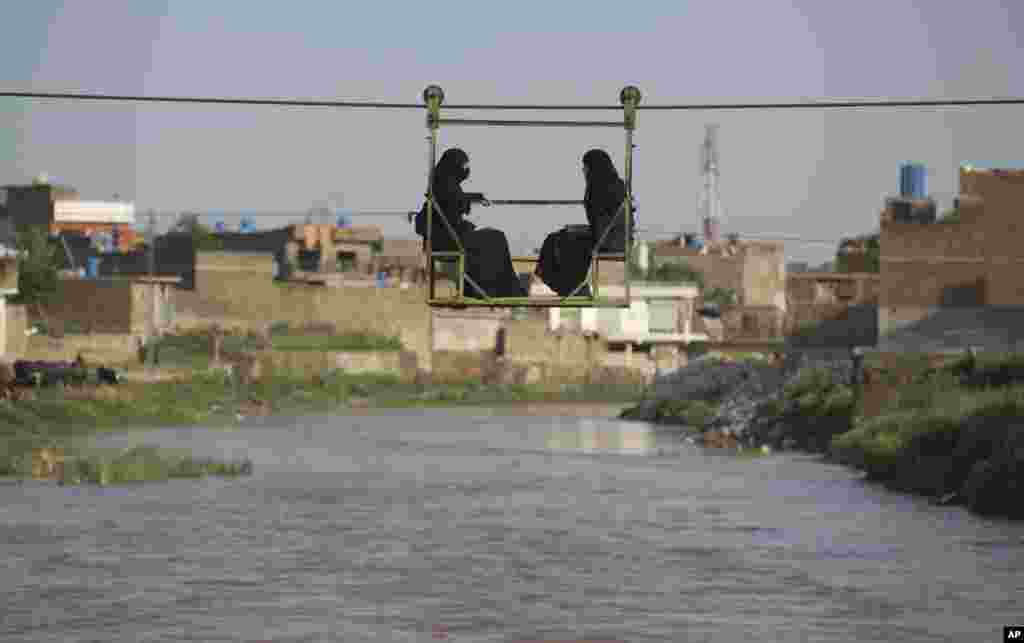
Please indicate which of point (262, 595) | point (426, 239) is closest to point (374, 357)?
point (262, 595)

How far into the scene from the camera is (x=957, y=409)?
4838 cm

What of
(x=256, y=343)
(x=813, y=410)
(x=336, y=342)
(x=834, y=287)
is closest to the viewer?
(x=813, y=410)

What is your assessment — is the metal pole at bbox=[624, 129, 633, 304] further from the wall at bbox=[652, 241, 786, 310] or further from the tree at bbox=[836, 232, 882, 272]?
the wall at bbox=[652, 241, 786, 310]

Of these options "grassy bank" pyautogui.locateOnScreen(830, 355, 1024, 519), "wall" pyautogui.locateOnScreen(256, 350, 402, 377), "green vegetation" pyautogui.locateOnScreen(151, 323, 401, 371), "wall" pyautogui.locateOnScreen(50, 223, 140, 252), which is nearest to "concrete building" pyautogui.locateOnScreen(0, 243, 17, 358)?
"green vegetation" pyautogui.locateOnScreen(151, 323, 401, 371)

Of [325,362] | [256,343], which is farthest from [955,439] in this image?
[256,343]

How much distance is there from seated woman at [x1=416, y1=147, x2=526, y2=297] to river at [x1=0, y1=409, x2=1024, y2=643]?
10144 mm

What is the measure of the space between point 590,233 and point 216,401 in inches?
2551

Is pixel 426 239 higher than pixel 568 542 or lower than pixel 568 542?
higher

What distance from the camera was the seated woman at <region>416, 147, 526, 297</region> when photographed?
19.3m

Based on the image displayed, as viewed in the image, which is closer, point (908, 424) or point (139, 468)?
point (139, 468)

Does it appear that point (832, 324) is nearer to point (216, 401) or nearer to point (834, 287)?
point (834, 287)

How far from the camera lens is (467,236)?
19.8 m

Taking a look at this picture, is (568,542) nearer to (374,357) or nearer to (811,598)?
(811,598)

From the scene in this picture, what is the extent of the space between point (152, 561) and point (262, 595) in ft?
13.0
